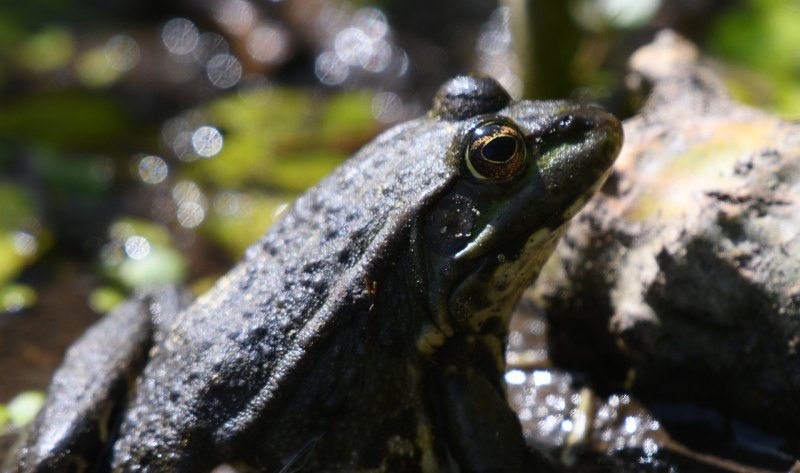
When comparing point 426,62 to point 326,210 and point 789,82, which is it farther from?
point 326,210

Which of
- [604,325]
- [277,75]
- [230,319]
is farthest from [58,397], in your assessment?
[277,75]

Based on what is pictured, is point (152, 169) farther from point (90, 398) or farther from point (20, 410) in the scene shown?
point (90, 398)

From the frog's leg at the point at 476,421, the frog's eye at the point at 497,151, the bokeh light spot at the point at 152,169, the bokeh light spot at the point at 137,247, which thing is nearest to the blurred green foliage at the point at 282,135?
the bokeh light spot at the point at 152,169

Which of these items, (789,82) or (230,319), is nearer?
(230,319)

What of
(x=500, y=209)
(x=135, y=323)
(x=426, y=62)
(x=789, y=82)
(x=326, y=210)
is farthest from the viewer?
(x=426, y=62)

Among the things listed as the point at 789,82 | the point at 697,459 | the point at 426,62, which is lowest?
the point at 697,459

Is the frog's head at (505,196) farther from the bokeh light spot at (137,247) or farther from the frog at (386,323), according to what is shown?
the bokeh light spot at (137,247)

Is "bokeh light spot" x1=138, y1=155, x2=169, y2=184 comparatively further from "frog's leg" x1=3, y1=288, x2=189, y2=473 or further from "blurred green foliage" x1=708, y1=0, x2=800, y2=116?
"blurred green foliage" x1=708, y1=0, x2=800, y2=116
